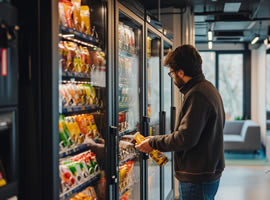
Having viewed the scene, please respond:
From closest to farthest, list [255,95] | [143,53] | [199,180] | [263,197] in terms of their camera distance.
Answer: [199,180] → [143,53] → [263,197] → [255,95]

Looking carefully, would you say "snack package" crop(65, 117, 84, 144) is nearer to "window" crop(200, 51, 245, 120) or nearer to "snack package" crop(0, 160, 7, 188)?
"snack package" crop(0, 160, 7, 188)

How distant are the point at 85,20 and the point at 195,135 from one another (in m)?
1.09

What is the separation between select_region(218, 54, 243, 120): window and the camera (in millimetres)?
11781

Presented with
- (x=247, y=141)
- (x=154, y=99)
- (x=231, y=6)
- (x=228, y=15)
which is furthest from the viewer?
(x=247, y=141)

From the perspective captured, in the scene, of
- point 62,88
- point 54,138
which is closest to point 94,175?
point 62,88

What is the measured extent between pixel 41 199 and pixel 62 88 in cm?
78

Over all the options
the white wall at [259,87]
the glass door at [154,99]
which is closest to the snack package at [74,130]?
the glass door at [154,99]

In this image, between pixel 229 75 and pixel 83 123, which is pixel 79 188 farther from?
pixel 229 75

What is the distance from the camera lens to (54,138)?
1788 mm

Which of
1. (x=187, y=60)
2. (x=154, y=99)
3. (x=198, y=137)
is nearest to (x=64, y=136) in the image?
(x=198, y=137)

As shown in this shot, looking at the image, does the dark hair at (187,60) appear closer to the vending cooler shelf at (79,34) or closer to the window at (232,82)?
the vending cooler shelf at (79,34)

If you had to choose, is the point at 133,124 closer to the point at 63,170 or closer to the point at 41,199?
the point at 63,170

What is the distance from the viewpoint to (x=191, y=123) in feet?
7.63

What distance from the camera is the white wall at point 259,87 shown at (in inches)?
399
